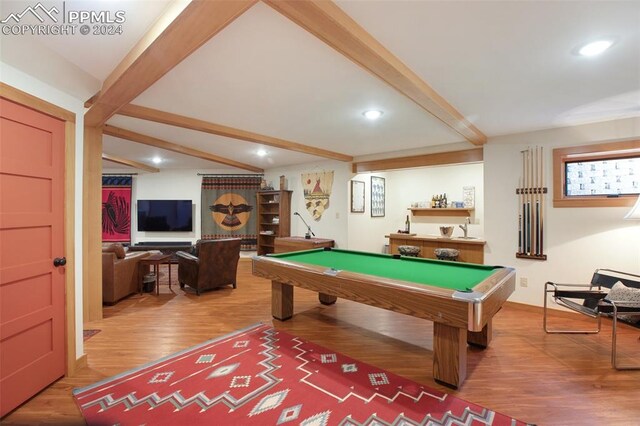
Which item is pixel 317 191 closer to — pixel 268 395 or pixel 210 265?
pixel 210 265

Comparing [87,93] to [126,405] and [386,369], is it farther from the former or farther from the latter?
[386,369]

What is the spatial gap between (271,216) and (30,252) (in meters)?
5.18

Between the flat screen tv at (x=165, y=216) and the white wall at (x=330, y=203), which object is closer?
the white wall at (x=330, y=203)

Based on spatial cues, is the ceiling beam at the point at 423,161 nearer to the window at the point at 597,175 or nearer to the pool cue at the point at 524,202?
the pool cue at the point at 524,202

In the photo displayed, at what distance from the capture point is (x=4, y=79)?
174 centimetres

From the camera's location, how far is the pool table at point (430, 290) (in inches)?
74.0

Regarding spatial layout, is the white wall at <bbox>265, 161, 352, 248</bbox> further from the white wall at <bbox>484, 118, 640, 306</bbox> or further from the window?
the window

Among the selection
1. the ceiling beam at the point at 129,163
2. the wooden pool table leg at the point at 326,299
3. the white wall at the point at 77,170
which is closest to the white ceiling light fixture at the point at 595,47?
the wooden pool table leg at the point at 326,299

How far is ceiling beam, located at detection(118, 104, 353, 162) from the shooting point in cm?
300

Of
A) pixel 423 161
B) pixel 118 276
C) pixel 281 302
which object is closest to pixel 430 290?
pixel 281 302

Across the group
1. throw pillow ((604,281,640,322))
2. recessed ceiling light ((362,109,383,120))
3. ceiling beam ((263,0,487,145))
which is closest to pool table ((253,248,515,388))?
throw pillow ((604,281,640,322))

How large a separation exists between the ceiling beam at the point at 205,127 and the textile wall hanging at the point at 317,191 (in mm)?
1033

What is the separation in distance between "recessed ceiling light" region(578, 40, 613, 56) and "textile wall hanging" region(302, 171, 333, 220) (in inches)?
174

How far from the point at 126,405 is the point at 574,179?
515 centimetres
